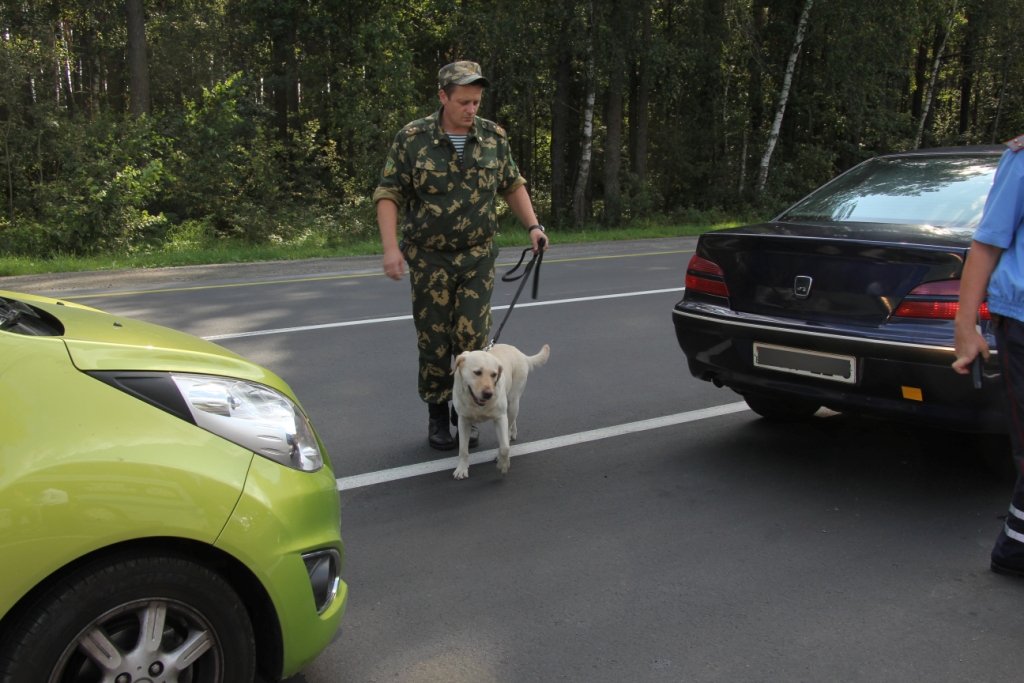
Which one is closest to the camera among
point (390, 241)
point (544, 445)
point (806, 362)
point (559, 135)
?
point (806, 362)

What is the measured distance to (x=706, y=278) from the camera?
192 inches

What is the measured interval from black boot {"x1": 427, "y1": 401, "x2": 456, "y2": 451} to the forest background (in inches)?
525

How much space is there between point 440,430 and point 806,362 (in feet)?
6.88

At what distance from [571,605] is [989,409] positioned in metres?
2.10

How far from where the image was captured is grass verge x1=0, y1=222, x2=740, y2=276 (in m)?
12.9

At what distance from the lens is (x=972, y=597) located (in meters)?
3.33

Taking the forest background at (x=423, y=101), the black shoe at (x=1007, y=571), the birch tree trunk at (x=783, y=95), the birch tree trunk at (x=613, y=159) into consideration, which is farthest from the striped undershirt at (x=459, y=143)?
the birch tree trunk at (x=783, y=95)

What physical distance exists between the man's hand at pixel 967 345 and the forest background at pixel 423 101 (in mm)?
15852

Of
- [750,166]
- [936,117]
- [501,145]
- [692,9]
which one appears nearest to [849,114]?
[750,166]

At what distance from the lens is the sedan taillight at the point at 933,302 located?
12.7 feet

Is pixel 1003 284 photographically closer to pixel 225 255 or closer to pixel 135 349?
pixel 135 349

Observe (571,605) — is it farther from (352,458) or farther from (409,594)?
(352,458)

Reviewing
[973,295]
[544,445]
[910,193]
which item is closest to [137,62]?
[544,445]

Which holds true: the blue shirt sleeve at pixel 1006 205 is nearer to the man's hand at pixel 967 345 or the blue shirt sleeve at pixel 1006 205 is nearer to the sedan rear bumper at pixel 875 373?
the man's hand at pixel 967 345
